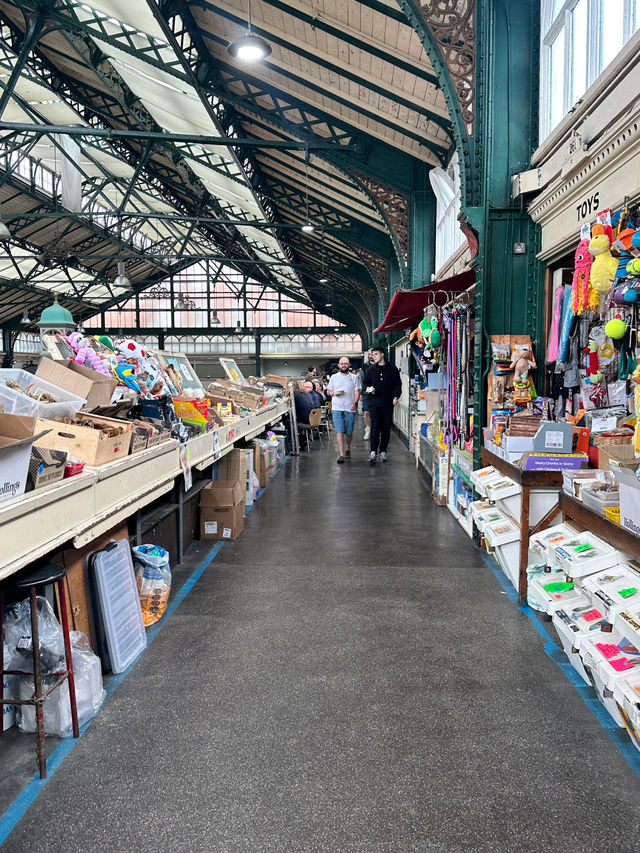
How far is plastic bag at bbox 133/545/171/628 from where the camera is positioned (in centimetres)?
332

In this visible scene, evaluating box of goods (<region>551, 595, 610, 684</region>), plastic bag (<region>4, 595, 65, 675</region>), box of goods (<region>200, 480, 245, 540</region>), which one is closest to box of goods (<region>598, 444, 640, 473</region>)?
box of goods (<region>551, 595, 610, 684</region>)

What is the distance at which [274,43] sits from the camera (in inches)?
252

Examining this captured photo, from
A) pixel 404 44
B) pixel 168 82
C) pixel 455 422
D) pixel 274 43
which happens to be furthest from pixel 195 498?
pixel 168 82

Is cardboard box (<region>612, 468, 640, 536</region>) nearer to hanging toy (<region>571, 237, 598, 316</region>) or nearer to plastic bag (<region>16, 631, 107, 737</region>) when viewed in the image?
hanging toy (<region>571, 237, 598, 316</region>)

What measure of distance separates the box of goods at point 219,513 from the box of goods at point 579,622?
2.97 m

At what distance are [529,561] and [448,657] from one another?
956 mm

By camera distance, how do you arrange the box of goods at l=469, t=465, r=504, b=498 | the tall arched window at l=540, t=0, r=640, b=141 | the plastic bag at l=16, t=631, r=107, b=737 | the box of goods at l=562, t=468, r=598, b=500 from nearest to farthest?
Answer: 1. the plastic bag at l=16, t=631, r=107, b=737
2. the box of goods at l=562, t=468, r=598, b=500
3. the tall arched window at l=540, t=0, r=640, b=141
4. the box of goods at l=469, t=465, r=504, b=498

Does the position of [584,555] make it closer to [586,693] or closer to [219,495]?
[586,693]

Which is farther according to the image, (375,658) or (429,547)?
(429,547)

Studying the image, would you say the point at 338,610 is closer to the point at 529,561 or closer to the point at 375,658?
the point at 375,658

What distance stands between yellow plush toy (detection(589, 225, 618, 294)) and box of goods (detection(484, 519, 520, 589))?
4.75 feet

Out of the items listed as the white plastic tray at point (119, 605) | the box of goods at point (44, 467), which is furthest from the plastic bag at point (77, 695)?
the box of goods at point (44, 467)

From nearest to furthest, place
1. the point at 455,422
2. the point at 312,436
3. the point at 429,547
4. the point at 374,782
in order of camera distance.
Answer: the point at 374,782, the point at 429,547, the point at 455,422, the point at 312,436

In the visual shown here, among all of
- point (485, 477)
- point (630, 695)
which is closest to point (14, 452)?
point (630, 695)
